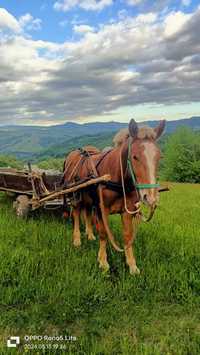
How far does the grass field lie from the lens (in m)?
3.90

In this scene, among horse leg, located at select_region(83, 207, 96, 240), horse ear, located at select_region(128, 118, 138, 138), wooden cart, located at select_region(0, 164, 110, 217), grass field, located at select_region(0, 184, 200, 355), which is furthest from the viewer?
wooden cart, located at select_region(0, 164, 110, 217)

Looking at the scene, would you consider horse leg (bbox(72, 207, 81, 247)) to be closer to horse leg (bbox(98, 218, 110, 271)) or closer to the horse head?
horse leg (bbox(98, 218, 110, 271))

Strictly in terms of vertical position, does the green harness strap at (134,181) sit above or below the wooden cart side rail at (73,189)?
above

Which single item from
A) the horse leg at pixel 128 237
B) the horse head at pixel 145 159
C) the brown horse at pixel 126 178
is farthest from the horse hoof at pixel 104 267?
the horse head at pixel 145 159

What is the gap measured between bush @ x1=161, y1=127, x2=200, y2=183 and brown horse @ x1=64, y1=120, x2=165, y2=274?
59.1 m

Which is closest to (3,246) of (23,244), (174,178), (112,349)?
(23,244)

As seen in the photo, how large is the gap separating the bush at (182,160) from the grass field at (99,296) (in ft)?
193

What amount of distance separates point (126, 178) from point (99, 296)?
2.01 m

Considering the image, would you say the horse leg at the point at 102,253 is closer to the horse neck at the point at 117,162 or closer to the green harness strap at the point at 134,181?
the horse neck at the point at 117,162

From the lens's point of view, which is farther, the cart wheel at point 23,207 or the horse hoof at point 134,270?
the cart wheel at point 23,207

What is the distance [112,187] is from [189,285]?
7.14 ft

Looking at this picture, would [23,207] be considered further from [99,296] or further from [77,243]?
[99,296]

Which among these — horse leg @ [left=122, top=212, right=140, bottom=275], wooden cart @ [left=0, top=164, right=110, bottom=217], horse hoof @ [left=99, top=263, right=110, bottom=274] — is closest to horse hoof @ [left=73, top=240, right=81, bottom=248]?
wooden cart @ [left=0, top=164, right=110, bottom=217]

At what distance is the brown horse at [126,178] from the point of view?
447 centimetres
